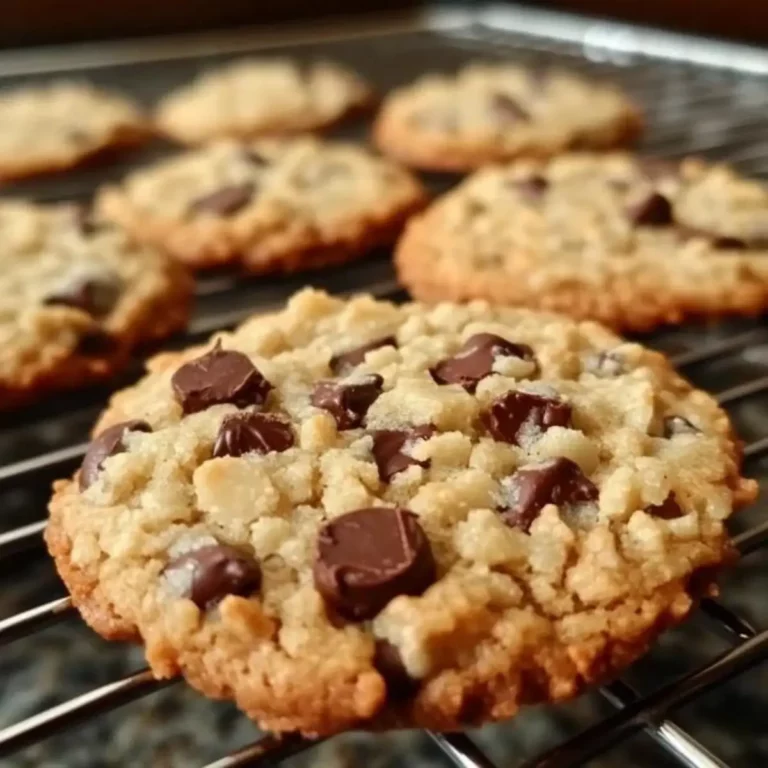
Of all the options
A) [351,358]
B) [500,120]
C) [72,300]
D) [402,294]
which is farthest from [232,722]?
[500,120]

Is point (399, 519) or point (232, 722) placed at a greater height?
point (399, 519)

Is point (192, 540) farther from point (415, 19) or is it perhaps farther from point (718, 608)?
point (415, 19)

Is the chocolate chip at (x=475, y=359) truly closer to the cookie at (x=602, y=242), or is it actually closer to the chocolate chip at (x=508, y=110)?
the cookie at (x=602, y=242)

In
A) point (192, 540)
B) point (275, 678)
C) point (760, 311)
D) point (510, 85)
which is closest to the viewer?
point (275, 678)

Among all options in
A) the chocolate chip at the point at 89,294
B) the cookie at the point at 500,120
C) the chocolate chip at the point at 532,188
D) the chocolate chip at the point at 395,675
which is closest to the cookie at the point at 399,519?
the chocolate chip at the point at 395,675

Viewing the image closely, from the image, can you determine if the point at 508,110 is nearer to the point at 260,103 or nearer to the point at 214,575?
the point at 260,103

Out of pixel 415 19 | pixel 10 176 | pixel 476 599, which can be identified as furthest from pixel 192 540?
pixel 415 19
